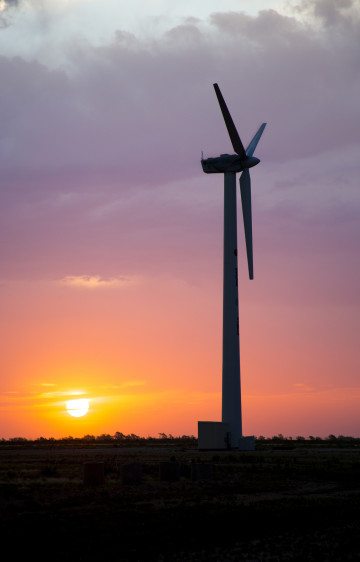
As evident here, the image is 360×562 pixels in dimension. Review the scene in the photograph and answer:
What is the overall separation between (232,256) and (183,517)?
56961 millimetres

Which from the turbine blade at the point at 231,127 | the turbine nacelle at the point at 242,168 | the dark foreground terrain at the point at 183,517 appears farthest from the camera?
the turbine nacelle at the point at 242,168

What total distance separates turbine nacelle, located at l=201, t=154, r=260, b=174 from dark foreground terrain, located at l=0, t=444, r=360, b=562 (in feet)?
152

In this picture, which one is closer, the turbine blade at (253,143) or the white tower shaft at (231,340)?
the white tower shaft at (231,340)

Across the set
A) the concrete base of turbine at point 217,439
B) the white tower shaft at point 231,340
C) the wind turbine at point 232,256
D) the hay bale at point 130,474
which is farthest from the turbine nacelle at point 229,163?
the hay bale at point 130,474

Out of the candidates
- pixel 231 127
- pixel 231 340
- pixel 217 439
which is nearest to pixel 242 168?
pixel 231 127

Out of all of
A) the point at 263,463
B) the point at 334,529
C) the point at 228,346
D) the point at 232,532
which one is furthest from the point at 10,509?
the point at 228,346

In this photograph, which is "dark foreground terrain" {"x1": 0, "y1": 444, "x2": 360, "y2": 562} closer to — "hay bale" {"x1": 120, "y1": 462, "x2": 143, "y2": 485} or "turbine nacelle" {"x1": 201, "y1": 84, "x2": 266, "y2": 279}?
"hay bale" {"x1": 120, "y1": 462, "x2": 143, "y2": 485}

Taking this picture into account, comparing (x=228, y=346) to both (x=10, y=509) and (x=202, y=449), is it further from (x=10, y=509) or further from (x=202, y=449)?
(x=10, y=509)

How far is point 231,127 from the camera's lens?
87.3 m

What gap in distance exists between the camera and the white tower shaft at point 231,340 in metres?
84.4

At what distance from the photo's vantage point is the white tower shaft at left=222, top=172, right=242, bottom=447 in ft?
277

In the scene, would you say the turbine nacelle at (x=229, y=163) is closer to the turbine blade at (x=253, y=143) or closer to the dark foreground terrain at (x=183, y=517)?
the turbine blade at (x=253, y=143)

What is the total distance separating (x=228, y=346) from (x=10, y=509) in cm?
5308

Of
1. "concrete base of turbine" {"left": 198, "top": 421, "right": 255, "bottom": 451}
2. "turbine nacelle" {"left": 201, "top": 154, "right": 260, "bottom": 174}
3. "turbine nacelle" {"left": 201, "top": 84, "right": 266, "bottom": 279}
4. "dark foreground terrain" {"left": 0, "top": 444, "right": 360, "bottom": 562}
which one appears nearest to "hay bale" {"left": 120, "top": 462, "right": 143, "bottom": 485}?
"dark foreground terrain" {"left": 0, "top": 444, "right": 360, "bottom": 562}
